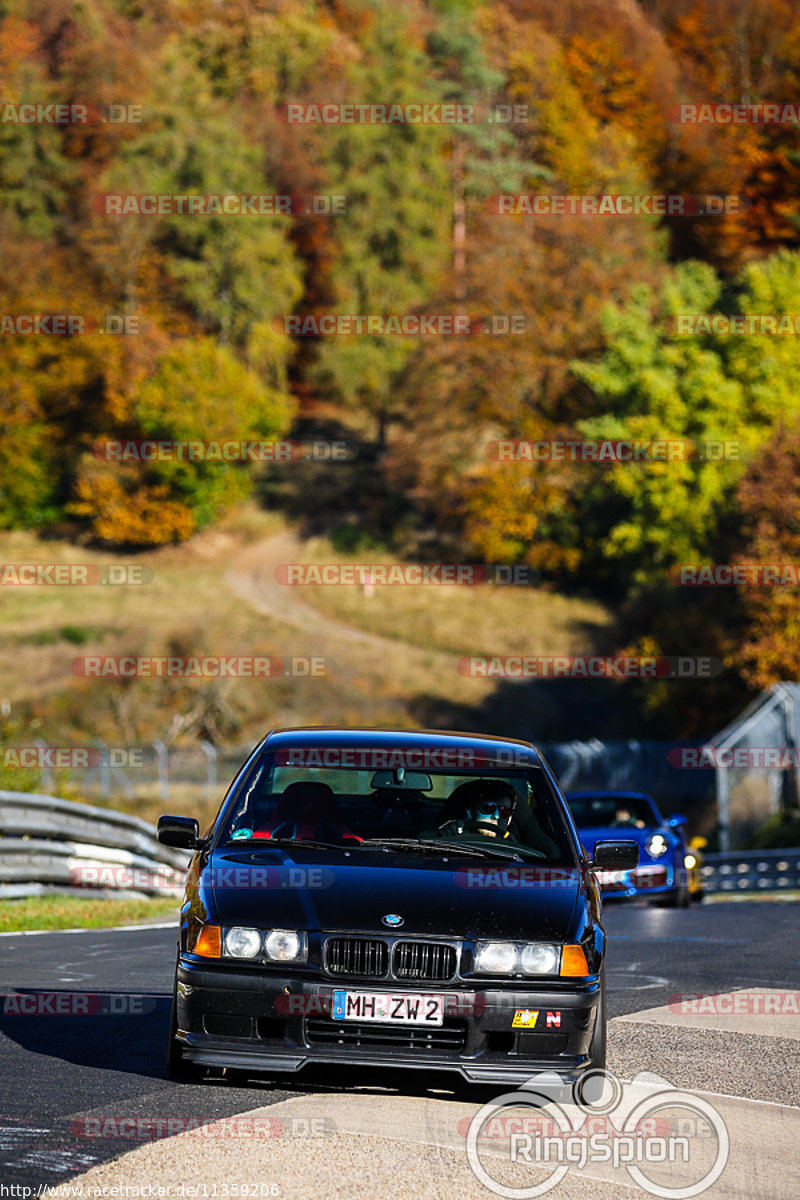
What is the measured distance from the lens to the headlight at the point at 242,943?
6184 mm

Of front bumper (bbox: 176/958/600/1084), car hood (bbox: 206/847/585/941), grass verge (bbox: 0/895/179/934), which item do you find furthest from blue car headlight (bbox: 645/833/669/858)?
front bumper (bbox: 176/958/600/1084)

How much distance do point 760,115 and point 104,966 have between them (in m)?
82.5

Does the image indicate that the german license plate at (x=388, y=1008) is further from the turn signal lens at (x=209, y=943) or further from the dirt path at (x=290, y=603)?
the dirt path at (x=290, y=603)

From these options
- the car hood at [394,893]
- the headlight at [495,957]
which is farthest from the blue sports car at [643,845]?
the headlight at [495,957]

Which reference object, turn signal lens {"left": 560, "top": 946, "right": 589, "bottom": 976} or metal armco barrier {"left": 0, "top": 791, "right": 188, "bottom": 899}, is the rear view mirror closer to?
turn signal lens {"left": 560, "top": 946, "right": 589, "bottom": 976}

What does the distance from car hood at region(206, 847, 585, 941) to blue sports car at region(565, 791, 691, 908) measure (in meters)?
11.7

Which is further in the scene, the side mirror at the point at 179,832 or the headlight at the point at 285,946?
the side mirror at the point at 179,832

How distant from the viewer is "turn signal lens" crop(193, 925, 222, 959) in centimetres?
624

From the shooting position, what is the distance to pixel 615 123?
286 ft

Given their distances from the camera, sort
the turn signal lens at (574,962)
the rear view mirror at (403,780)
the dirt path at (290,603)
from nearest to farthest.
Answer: the turn signal lens at (574,962)
the rear view mirror at (403,780)
the dirt path at (290,603)

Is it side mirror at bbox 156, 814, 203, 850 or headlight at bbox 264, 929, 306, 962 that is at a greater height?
side mirror at bbox 156, 814, 203, 850

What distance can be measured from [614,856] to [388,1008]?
6.20ft

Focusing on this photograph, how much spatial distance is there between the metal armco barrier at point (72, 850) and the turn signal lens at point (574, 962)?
9933 millimetres

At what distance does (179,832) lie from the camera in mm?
7348
